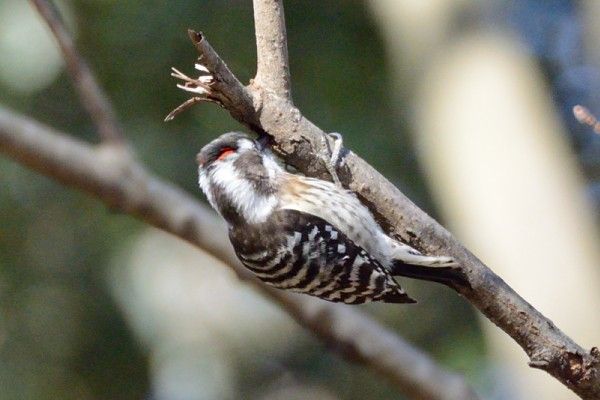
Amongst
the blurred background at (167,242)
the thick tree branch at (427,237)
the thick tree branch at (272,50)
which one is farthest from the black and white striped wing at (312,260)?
the blurred background at (167,242)

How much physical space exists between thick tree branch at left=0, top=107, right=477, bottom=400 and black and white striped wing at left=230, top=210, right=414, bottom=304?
0.60 feet

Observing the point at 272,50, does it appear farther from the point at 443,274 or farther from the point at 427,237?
the point at 443,274

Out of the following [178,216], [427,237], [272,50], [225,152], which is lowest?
[178,216]

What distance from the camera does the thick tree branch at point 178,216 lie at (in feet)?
12.4

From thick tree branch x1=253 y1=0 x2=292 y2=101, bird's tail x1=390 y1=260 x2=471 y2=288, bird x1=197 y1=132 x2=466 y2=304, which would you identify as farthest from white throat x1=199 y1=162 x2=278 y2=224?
thick tree branch x1=253 y1=0 x2=292 y2=101

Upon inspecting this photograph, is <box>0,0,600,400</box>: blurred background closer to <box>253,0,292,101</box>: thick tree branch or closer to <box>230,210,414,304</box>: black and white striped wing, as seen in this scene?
<box>230,210,414,304</box>: black and white striped wing

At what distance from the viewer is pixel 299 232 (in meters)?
3.83

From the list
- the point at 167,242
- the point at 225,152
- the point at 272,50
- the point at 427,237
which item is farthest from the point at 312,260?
the point at 167,242

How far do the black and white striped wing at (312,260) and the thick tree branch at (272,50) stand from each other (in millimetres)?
749

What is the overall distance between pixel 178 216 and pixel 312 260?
54cm

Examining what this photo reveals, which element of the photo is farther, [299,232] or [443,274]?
[299,232]

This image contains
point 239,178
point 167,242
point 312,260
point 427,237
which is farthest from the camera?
point 167,242

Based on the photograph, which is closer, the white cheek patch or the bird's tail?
the bird's tail

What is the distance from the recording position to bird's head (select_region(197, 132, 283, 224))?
385cm
